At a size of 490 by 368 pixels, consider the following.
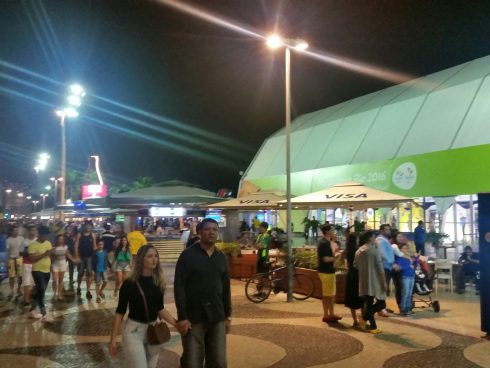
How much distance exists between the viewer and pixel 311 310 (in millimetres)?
10617

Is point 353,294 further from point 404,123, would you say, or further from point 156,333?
point 404,123

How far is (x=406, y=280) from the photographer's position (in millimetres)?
9969

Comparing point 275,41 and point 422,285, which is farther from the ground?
point 275,41

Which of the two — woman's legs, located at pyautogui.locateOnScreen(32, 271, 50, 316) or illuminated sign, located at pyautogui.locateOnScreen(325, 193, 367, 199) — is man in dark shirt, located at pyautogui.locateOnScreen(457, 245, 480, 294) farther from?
woman's legs, located at pyautogui.locateOnScreen(32, 271, 50, 316)

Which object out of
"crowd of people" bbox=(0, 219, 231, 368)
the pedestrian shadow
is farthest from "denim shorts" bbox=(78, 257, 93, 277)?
"crowd of people" bbox=(0, 219, 231, 368)

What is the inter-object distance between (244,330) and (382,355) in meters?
→ 2.61

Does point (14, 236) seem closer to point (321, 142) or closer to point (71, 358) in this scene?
point (71, 358)

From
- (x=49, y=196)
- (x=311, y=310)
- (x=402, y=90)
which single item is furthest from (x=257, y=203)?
(x=49, y=196)

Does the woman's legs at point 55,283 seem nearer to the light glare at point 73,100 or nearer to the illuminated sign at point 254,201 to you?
the illuminated sign at point 254,201

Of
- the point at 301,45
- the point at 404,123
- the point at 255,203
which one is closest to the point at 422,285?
the point at 301,45

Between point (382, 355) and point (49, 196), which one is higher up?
point (49, 196)

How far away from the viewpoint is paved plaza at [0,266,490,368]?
268 inches

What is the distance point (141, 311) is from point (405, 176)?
14.9 m

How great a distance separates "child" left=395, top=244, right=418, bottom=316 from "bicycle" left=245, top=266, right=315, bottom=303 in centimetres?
259
